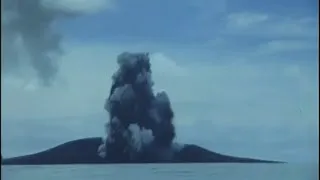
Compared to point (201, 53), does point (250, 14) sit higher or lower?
higher

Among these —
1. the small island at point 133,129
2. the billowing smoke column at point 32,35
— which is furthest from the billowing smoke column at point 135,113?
the billowing smoke column at point 32,35

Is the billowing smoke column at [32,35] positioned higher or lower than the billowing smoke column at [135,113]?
higher

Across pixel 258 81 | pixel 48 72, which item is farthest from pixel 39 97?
pixel 258 81

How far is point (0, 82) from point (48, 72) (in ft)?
0.48

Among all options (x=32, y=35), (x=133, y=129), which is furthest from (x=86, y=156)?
(x=32, y=35)

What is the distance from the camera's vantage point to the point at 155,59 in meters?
1.99

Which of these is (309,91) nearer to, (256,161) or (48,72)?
(256,161)

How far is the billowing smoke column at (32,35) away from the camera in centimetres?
193
